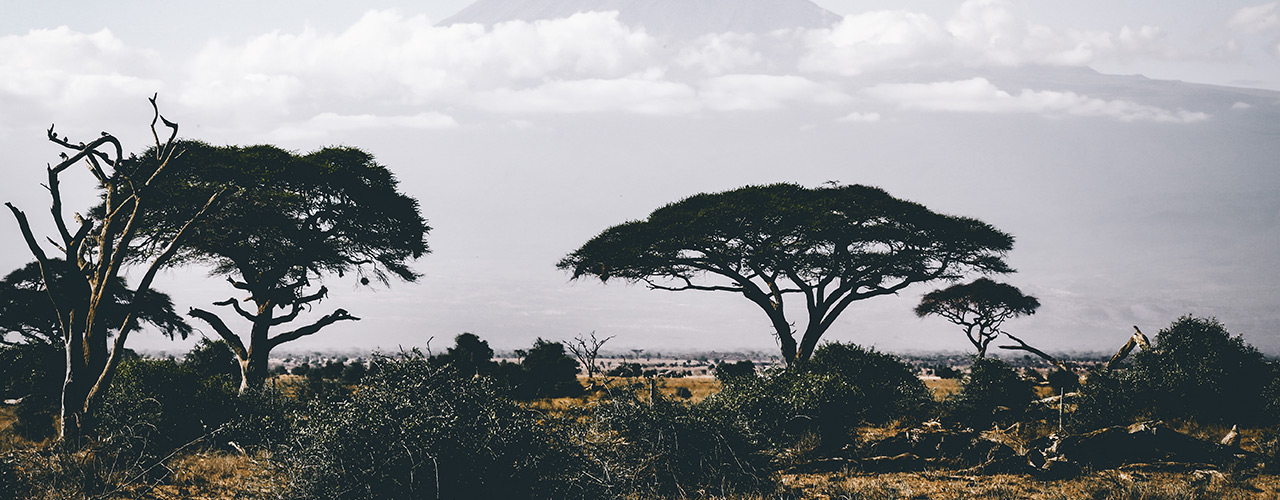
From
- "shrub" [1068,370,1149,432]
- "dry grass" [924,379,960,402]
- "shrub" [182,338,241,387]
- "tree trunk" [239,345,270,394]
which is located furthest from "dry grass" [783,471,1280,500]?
"shrub" [182,338,241,387]

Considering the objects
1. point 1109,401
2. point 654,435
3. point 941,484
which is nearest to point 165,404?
point 654,435

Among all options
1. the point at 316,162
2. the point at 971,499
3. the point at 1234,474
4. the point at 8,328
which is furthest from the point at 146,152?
the point at 1234,474

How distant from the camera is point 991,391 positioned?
2175 cm

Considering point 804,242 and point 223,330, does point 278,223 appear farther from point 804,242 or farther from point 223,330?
point 804,242

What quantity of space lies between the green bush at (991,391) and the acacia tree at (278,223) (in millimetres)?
19586

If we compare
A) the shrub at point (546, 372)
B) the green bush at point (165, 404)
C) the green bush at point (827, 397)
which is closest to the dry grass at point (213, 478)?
the green bush at point (165, 404)

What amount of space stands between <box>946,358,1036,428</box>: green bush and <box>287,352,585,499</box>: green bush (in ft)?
47.9

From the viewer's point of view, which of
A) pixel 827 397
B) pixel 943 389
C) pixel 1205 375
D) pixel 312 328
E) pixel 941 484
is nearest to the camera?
pixel 941 484

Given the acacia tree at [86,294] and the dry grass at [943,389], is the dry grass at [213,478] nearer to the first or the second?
the acacia tree at [86,294]

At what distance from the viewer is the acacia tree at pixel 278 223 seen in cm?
2470

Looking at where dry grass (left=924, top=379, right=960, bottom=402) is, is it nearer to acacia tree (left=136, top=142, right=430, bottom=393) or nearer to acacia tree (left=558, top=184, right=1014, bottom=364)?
acacia tree (left=558, top=184, right=1014, bottom=364)

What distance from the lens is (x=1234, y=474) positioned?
11812mm

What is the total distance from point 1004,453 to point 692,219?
16.6 meters

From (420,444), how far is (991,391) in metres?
18.7
